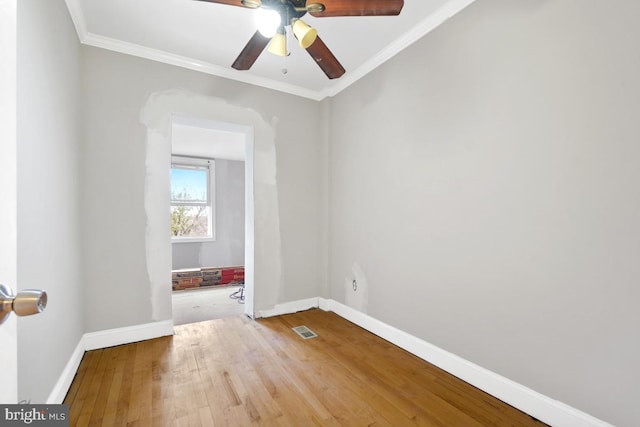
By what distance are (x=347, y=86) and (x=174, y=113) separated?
5.84 feet

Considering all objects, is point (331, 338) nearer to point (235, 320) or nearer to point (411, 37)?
point (235, 320)

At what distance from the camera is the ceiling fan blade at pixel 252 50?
5.45 ft

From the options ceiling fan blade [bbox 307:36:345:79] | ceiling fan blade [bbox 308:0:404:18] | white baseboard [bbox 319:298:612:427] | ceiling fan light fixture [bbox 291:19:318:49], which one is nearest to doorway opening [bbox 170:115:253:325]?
white baseboard [bbox 319:298:612:427]

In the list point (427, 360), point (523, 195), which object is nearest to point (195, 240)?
point (427, 360)

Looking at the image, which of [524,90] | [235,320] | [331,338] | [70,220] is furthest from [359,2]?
[235,320]

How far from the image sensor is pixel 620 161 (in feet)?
4.41

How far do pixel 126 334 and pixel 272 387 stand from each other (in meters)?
1.51

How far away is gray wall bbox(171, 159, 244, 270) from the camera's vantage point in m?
6.44

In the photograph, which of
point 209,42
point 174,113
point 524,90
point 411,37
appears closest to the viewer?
point 524,90

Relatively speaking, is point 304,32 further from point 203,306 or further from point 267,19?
point 203,306

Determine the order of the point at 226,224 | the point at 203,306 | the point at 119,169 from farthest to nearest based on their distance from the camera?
the point at 226,224
the point at 203,306
the point at 119,169

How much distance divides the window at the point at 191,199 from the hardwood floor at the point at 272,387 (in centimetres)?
408

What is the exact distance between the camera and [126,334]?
2533 mm

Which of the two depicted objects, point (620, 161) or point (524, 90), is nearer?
point (620, 161)
